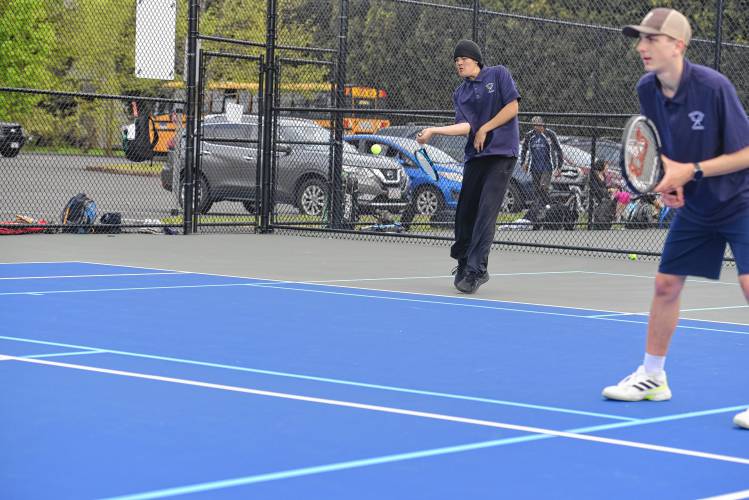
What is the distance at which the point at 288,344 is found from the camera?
24.7 ft

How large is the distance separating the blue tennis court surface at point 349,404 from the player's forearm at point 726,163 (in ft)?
3.42

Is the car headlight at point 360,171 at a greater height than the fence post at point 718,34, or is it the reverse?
the fence post at point 718,34

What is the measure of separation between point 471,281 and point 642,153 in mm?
4887

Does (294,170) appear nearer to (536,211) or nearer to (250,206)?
(250,206)

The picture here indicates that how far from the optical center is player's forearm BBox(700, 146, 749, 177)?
5543mm

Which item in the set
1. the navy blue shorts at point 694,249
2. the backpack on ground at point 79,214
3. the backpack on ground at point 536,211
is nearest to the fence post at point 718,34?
the backpack on ground at point 536,211

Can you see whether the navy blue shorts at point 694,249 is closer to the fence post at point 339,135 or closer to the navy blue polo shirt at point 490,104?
the navy blue polo shirt at point 490,104

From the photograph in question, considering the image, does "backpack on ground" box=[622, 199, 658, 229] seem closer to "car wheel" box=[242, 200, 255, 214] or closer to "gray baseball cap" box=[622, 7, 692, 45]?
"car wheel" box=[242, 200, 255, 214]

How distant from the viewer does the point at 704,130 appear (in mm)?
5668

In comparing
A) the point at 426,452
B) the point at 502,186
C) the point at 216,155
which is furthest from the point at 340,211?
the point at 426,452

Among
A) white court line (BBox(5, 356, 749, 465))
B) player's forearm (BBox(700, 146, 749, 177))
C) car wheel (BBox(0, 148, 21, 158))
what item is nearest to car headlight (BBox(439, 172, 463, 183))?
car wheel (BBox(0, 148, 21, 158))

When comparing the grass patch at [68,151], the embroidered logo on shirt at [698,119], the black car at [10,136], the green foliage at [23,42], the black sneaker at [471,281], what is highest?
the green foliage at [23,42]

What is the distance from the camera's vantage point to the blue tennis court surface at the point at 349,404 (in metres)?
4.47

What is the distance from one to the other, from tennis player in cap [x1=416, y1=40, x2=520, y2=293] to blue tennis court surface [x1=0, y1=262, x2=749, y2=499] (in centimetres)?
114
